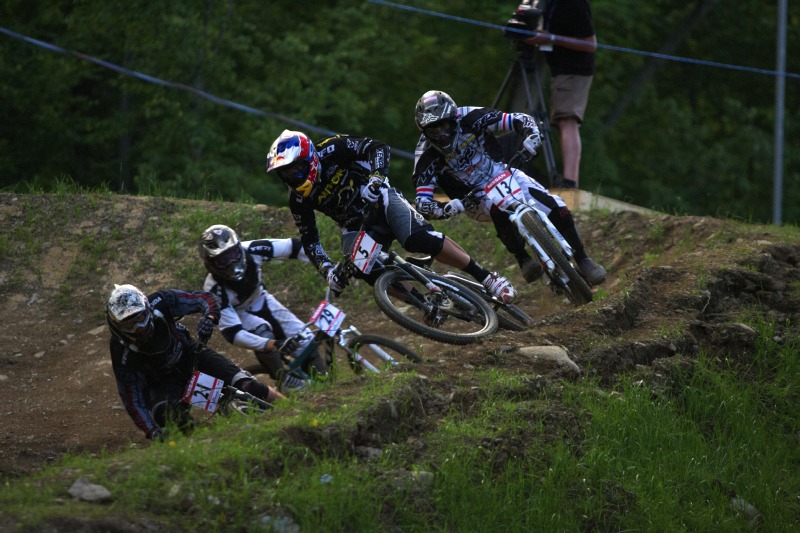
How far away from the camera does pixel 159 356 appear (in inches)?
348

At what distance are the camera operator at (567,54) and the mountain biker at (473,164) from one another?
7.32 feet

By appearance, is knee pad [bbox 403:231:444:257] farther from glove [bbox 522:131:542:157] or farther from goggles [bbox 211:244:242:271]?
goggles [bbox 211:244:242:271]

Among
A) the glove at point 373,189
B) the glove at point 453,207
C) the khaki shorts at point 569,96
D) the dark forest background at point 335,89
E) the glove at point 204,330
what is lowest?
the dark forest background at point 335,89

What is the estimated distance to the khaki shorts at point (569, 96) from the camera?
39.9 ft

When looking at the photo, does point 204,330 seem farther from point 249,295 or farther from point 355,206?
point 355,206

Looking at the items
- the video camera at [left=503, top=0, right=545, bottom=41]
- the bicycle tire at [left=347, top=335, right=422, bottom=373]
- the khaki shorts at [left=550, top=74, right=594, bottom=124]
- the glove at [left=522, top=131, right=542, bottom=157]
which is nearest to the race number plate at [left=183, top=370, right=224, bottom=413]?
the bicycle tire at [left=347, top=335, right=422, bottom=373]

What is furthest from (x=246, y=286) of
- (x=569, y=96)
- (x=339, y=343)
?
(x=569, y=96)

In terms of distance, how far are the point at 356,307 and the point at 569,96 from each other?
3.11m

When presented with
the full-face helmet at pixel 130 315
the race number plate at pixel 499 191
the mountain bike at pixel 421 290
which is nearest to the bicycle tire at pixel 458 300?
the mountain bike at pixel 421 290

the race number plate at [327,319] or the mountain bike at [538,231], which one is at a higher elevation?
the mountain bike at [538,231]

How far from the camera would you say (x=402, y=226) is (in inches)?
370

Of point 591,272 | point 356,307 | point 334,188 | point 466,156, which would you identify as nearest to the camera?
point 334,188

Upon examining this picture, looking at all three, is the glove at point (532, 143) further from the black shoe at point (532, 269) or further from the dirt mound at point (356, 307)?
the dirt mound at point (356, 307)

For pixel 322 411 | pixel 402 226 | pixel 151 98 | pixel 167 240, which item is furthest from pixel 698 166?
pixel 322 411
